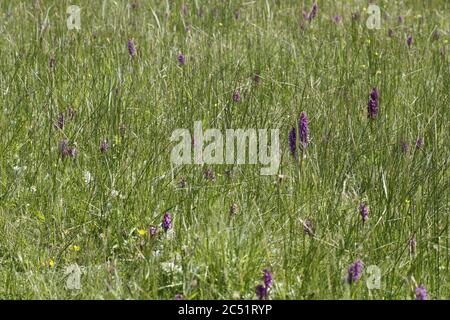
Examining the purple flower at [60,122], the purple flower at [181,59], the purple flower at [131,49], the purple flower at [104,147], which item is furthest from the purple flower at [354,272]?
the purple flower at [131,49]

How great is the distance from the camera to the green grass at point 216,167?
2.73 metres

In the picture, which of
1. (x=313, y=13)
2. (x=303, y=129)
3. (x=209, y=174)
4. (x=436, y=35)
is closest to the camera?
(x=303, y=129)

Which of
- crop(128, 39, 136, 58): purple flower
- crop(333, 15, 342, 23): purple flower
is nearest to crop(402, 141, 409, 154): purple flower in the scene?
crop(128, 39, 136, 58): purple flower

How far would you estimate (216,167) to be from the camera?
3461 mm

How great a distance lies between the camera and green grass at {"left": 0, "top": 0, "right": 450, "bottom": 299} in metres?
2.73

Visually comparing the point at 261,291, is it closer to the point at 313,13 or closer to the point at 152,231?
the point at 152,231

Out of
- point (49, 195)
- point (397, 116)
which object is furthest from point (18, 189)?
point (397, 116)

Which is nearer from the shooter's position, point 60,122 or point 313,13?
point 60,122

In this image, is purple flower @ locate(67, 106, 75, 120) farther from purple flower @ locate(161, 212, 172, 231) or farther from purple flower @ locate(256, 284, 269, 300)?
purple flower @ locate(256, 284, 269, 300)

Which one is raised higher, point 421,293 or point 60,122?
point 60,122

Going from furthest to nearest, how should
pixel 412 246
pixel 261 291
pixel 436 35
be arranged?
pixel 436 35, pixel 412 246, pixel 261 291

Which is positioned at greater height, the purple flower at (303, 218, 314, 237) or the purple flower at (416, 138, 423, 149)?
the purple flower at (416, 138, 423, 149)

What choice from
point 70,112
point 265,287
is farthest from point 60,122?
point 265,287

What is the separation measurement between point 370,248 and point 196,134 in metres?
1.14
